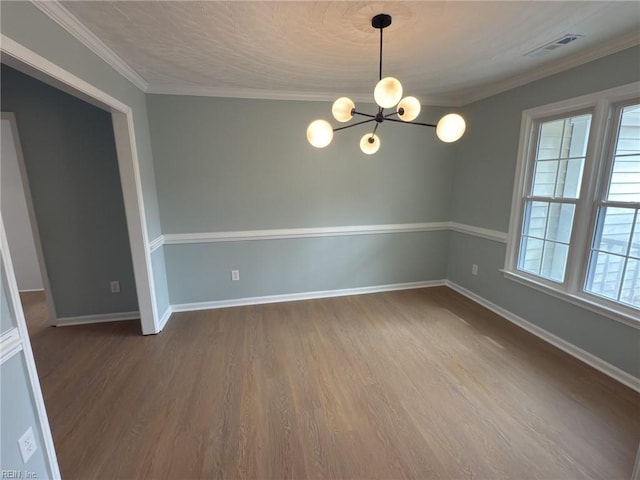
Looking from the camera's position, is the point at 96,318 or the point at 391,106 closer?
the point at 391,106

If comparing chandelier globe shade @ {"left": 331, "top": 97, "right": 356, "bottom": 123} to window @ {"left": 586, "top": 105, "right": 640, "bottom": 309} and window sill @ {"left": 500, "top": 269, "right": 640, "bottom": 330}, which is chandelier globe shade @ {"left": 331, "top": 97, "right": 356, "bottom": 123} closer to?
window @ {"left": 586, "top": 105, "right": 640, "bottom": 309}

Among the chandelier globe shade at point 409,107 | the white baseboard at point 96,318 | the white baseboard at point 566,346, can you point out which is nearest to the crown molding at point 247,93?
the chandelier globe shade at point 409,107

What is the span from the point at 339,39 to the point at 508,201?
2.40 metres

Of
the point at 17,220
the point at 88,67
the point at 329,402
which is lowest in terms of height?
the point at 329,402

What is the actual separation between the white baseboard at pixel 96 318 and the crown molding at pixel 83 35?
2.39m

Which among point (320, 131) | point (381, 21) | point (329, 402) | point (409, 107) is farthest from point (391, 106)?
point (329, 402)

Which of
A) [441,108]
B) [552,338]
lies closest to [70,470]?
[552,338]

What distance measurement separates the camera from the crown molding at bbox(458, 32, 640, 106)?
2023mm

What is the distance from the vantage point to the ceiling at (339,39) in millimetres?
1665

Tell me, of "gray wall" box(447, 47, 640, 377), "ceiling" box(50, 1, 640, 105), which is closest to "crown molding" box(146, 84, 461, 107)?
"ceiling" box(50, 1, 640, 105)

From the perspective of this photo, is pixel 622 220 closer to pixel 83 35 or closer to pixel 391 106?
pixel 391 106

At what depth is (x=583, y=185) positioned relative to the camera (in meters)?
2.39

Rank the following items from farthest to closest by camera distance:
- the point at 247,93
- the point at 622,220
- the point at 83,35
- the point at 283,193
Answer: the point at 283,193 → the point at 247,93 → the point at 622,220 → the point at 83,35

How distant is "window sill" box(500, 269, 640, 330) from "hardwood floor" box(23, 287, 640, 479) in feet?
1.57
